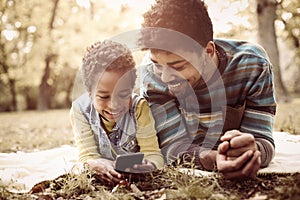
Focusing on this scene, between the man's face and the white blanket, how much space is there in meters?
0.61

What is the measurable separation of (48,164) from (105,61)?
1088mm

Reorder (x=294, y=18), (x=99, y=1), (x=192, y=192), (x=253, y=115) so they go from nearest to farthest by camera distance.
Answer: (x=192, y=192)
(x=253, y=115)
(x=294, y=18)
(x=99, y=1)

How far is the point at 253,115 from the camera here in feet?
9.48

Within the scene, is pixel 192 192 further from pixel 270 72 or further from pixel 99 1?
pixel 99 1

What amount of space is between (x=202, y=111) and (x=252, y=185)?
919 millimetres

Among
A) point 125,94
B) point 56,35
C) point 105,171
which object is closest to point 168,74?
point 125,94

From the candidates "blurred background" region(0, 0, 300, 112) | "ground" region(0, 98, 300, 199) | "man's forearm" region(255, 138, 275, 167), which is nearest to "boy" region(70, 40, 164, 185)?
"ground" region(0, 98, 300, 199)

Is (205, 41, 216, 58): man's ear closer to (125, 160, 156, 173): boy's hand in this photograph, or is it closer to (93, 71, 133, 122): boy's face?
(93, 71, 133, 122): boy's face

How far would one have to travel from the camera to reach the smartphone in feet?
8.53

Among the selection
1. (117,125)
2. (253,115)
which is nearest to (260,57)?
(253,115)

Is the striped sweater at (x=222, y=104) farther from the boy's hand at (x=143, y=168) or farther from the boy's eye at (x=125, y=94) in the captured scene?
the boy's eye at (x=125, y=94)

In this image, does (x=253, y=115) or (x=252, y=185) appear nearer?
(x=252, y=185)

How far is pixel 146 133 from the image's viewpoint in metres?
3.01

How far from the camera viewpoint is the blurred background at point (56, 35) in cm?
1404
